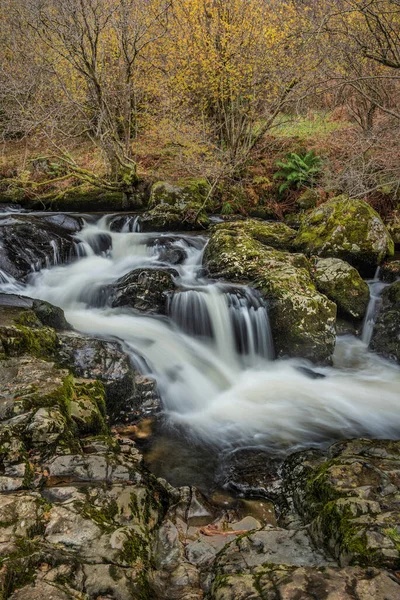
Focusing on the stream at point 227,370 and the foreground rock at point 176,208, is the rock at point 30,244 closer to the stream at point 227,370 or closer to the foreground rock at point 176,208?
the stream at point 227,370

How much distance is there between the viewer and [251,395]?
229 inches

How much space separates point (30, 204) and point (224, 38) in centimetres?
736

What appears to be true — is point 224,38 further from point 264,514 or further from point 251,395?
point 264,514

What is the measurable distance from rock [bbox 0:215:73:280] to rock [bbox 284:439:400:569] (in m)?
6.55

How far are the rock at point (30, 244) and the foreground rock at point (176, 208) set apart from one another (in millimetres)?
2274

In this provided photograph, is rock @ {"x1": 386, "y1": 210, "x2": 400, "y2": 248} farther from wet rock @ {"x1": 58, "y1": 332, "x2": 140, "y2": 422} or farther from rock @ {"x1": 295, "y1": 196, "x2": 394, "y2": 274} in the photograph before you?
wet rock @ {"x1": 58, "y1": 332, "x2": 140, "y2": 422}

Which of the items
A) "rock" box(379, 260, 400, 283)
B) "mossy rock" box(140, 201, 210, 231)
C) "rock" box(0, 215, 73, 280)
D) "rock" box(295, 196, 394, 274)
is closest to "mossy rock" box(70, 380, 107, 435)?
"rock" box(0, 215, 73, 280)

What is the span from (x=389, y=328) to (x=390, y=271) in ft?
5.92

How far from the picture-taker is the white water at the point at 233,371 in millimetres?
5012

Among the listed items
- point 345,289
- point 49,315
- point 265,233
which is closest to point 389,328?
point 345,289

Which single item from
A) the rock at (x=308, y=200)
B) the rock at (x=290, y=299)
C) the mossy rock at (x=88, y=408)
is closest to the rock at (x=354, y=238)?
the rock at (x=290, y=299)

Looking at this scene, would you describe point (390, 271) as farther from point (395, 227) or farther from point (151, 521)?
point (151, 521)

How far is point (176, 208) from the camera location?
11078mm

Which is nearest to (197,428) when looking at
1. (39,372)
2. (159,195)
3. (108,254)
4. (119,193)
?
(39,372)
